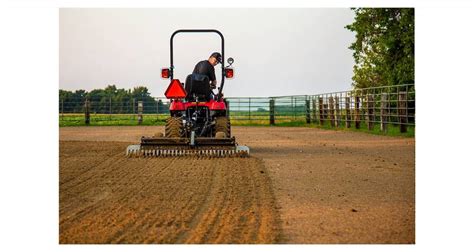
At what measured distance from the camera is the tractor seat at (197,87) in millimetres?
12508

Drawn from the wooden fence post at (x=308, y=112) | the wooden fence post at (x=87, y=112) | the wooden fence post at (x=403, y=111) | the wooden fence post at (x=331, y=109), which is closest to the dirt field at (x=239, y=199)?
the wooden fence post at (x=403, y=111)

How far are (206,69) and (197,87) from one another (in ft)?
1.14

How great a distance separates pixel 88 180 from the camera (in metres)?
8.91

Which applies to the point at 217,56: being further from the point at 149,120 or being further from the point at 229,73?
the point at 149,120

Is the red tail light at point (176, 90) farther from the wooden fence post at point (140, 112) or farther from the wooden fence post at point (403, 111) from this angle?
the wooden fence post at point (140, 112)

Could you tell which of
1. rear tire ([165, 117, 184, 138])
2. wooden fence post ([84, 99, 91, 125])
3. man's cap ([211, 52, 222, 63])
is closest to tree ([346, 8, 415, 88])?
man's cap ([211, 52, 222, 63])

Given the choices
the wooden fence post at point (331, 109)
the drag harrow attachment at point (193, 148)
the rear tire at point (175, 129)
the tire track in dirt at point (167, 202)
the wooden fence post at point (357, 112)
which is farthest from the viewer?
the wooden fence post at point (331, 109)

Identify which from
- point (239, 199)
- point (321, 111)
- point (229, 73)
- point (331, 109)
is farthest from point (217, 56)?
point (321, 111)

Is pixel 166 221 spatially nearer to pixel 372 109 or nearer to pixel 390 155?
pixel 390 155

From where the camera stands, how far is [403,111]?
762 inches

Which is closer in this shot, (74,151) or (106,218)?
(106,218)
